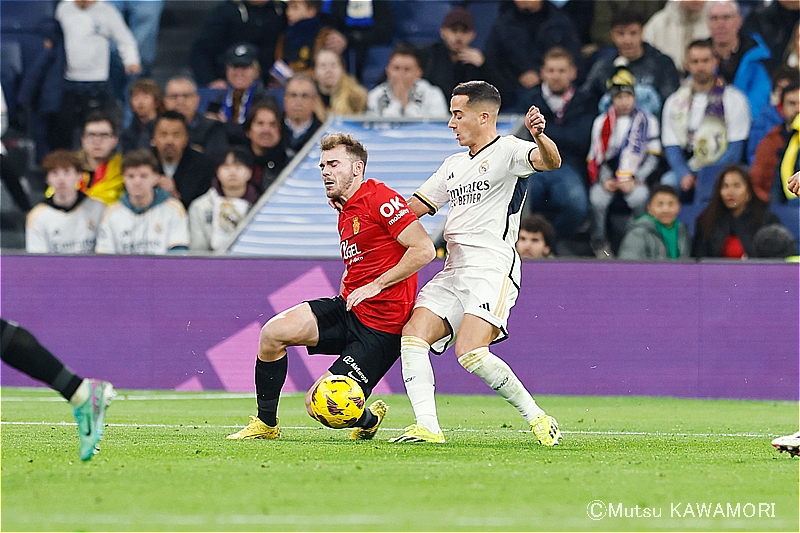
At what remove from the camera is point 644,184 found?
1291 cm

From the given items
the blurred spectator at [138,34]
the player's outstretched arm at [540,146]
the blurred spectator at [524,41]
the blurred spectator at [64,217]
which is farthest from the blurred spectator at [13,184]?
the player's outstretched arm at [540,146]

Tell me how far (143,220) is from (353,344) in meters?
6.13

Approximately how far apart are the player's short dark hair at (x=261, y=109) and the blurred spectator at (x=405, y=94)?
3.63 feet

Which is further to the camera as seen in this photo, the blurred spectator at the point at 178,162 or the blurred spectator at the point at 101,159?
the blurred spectator at the point at 101,159

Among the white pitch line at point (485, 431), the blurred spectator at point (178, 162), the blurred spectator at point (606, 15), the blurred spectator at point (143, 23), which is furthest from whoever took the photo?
the blurred spectator at point (143, 23)

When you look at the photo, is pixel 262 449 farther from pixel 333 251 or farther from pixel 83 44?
pixel 83 44

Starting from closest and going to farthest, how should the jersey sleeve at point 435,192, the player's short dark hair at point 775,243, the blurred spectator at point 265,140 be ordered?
the jersey sleeve at point 435,192, the player's short dark hair at point 775,243, the blurred spectator at point 265,140

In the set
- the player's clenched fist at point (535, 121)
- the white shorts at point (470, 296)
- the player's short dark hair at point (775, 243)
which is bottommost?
the player's short dark hair at point (775, 243)

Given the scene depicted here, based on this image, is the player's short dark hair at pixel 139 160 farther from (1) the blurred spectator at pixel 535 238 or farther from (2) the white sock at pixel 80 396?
(2) the white sock at pixel 80 396

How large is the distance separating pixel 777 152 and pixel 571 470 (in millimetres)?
7857

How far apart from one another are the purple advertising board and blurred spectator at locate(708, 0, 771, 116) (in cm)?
276

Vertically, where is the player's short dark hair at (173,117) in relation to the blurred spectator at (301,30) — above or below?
below

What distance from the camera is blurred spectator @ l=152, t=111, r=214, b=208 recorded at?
13273 mm

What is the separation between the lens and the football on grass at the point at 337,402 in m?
6.83
